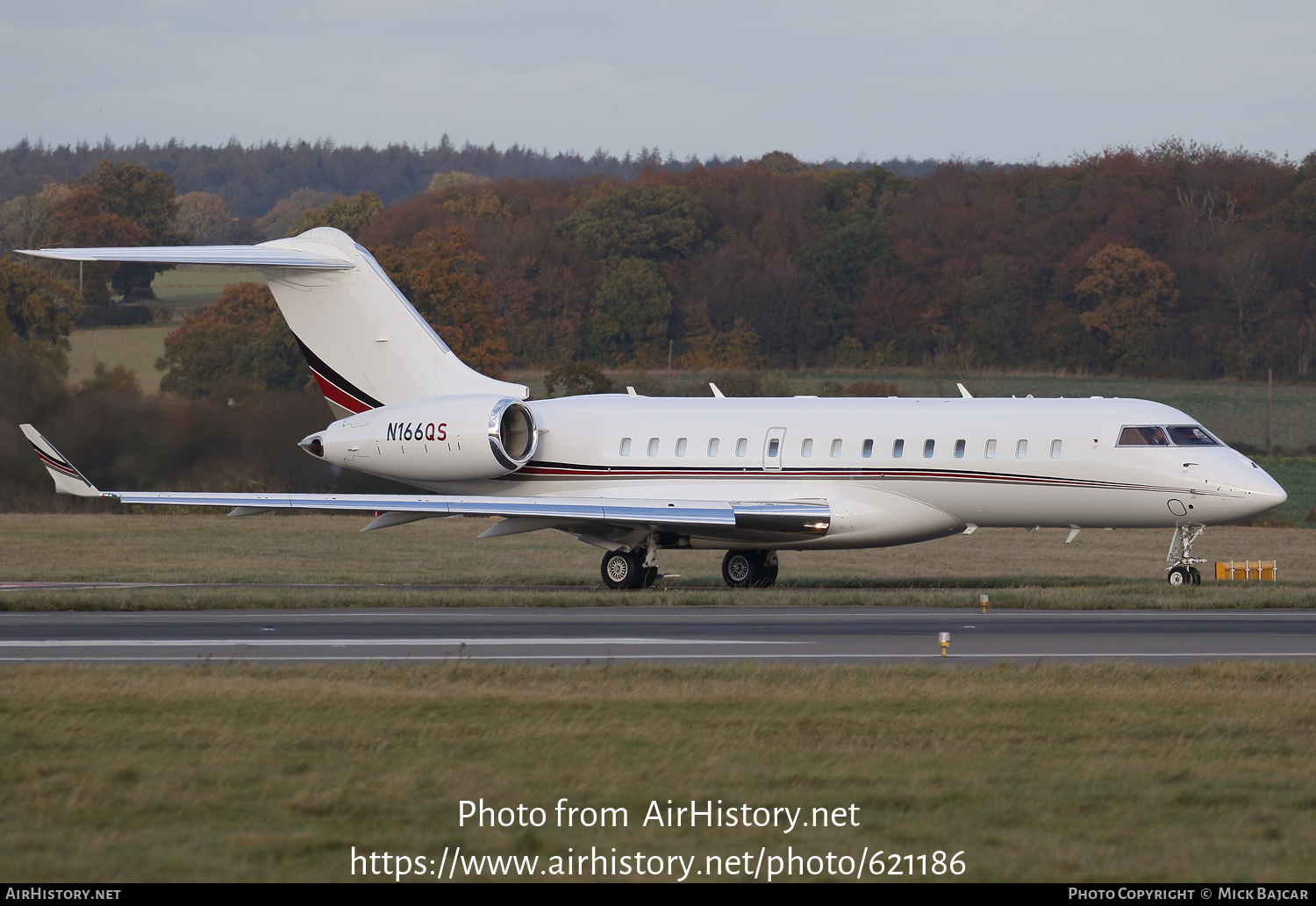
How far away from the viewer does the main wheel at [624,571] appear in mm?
28312

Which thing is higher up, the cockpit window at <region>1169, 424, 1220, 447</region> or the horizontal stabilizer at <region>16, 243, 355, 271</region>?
the horizontal stabilizer at <region>16, 243, 355, 271</region>

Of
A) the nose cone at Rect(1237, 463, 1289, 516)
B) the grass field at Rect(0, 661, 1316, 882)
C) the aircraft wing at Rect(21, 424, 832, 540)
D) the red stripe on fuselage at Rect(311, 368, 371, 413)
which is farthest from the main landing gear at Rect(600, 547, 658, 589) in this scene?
the grass field at Rect(0, 661, 1316, 882)

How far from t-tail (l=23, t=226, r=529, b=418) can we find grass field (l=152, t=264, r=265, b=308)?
53752 mm

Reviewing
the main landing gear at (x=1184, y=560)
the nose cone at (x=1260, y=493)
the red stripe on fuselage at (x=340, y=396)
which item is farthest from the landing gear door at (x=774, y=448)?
the red stripe on fuselage at (x=340, y=396)

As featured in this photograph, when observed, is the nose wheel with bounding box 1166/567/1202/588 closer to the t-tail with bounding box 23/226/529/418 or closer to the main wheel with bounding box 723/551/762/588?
the main wheel with bounding box 723/551/762/588

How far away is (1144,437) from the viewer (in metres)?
26.5

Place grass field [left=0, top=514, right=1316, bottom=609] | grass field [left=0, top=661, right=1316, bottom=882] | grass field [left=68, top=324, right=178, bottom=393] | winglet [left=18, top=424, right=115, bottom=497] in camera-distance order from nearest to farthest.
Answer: grass field [left=0, top=661, right=1316, bottom=882]
grass field [left=0, top=514, right=1316, bottom=609]
winglet [left=18, top=424, right=115, bottom=497]
grass field [left=68, top=324, right=178, bottom=393]

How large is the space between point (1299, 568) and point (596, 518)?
Result: 696 inches

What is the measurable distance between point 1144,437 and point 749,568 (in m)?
7.52

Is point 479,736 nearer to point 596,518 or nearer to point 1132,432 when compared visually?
point 596,518

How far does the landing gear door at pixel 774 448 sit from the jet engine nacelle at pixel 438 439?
4.45 m

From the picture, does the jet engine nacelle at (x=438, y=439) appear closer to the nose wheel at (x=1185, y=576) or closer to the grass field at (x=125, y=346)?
the nose wheel at (x=1185, y=576)

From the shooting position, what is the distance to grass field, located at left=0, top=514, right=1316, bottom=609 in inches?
980
